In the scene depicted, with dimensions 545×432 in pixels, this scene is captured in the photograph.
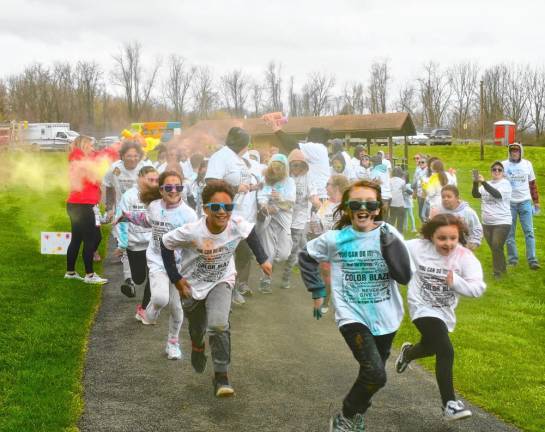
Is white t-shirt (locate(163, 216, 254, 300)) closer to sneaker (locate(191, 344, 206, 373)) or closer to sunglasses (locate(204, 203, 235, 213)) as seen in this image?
sunglasses (locate(204, 203, 235, 213))

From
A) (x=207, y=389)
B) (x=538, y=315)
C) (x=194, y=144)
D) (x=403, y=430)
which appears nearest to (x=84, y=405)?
(x=207, y=389)

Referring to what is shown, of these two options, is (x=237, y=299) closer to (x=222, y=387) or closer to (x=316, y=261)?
(x=222, y=387)

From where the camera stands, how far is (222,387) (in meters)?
5.30

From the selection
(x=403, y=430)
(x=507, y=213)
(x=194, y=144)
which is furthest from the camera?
(x=194, y=144)

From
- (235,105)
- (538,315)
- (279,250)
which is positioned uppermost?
(235,105)

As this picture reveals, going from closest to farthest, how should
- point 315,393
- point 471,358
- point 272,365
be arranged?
point 315,393, point 272,365, point 471,358

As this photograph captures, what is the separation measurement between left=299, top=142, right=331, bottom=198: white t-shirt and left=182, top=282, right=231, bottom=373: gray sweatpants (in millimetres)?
5319

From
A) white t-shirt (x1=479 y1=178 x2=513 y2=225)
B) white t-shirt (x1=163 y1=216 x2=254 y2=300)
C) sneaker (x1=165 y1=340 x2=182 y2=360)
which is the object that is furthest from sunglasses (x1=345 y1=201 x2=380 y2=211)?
white t-shirt (x1=479 y1=178 x2=513 y2=225)

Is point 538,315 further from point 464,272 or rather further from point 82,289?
point 82,289

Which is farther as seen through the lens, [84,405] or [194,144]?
[194,144]

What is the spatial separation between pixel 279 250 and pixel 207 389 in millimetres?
4160

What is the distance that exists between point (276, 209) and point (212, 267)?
13.0ft

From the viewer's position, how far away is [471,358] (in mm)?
7090

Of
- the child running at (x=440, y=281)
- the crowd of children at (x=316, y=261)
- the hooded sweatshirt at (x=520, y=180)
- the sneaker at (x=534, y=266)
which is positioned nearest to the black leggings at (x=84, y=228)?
the crowd of children at (x=316, y=261)
